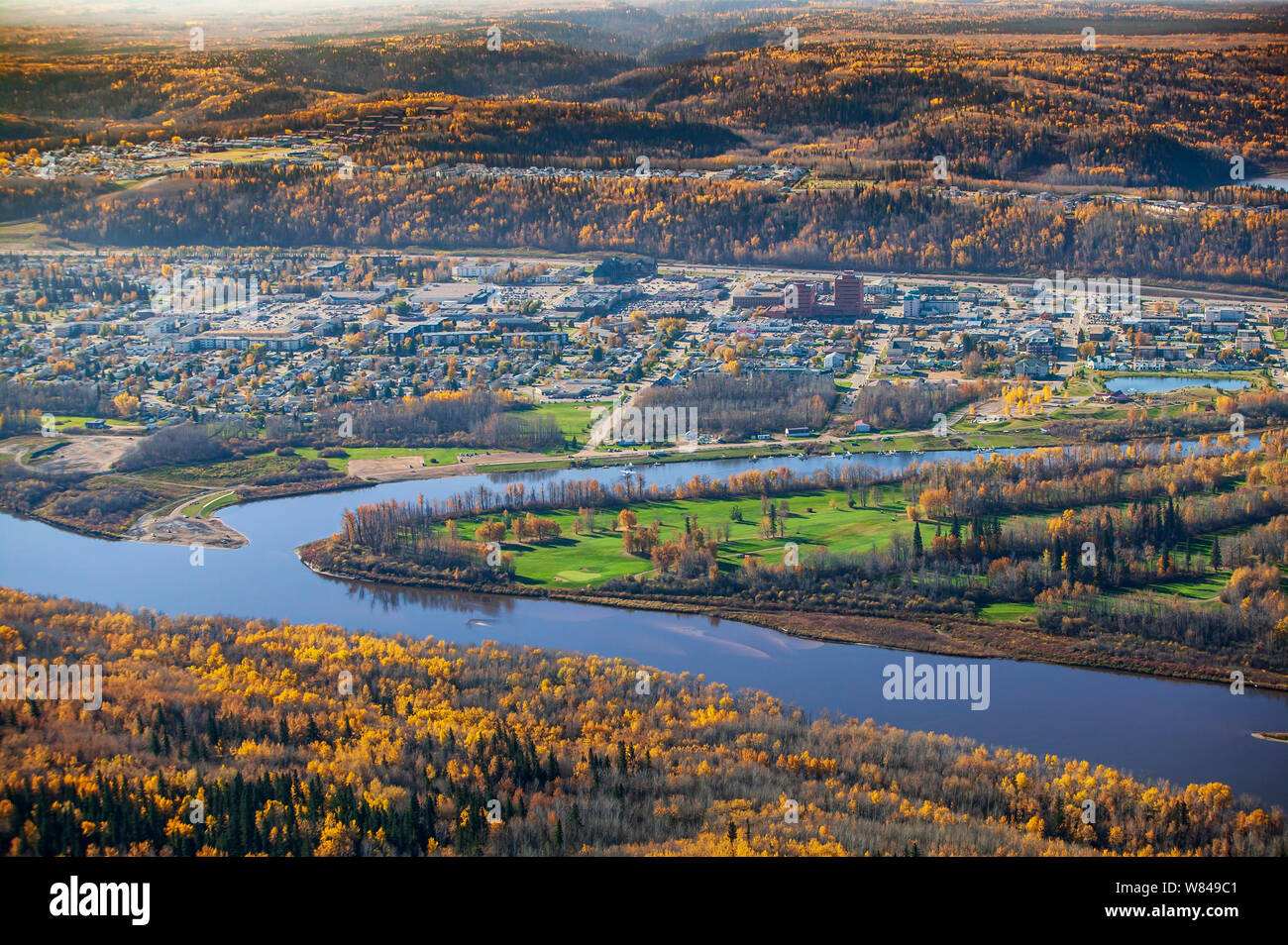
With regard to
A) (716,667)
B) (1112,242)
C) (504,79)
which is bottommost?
(716,667)

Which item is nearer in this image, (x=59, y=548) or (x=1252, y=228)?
(x=59, y=548)

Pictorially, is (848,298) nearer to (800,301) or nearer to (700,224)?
(800,301)

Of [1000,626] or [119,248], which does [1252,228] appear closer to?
[1000,626]

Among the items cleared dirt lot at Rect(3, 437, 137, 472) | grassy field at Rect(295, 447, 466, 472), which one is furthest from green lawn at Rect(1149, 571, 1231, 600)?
cleared dirt lot at Rect(3, 437, 137, 472)

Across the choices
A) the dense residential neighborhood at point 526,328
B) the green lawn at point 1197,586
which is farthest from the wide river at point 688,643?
the dense residential neighborhood at point 526,328

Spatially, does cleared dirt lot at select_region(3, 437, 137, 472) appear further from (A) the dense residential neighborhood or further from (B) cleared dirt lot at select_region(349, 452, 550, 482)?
(B) cleared dirt lot at select_region(349, 452, 550, 482)

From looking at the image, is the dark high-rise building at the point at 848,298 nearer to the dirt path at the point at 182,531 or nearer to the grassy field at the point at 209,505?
the grassy field at the point at 209,505
